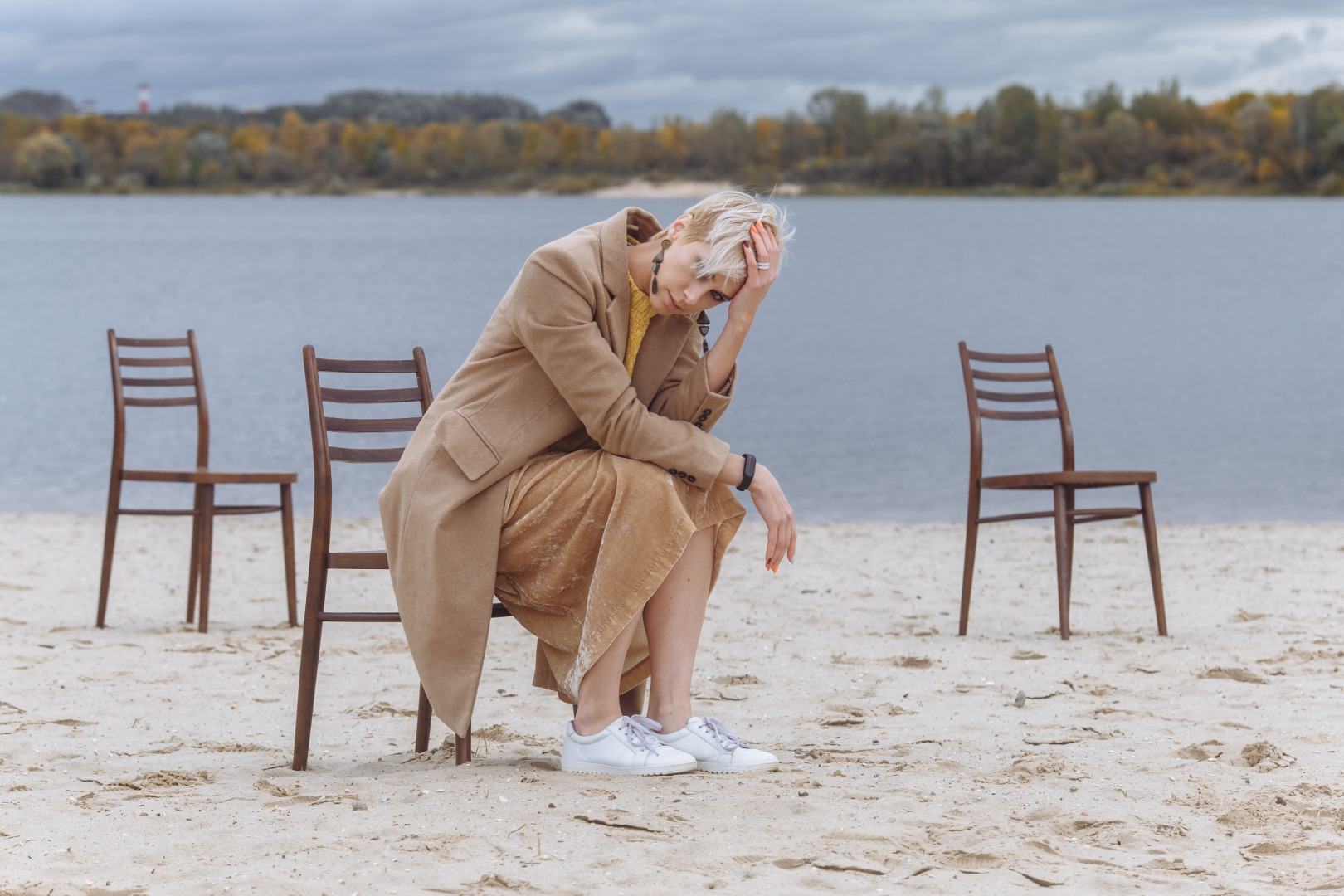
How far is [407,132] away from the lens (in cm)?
8056

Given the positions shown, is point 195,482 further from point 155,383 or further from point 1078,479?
point 1078,479

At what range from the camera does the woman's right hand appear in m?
3.07

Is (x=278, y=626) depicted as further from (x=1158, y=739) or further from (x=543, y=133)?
(x=543, y=133)

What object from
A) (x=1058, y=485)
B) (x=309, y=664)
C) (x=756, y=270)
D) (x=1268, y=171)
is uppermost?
(x=1268, y=171)

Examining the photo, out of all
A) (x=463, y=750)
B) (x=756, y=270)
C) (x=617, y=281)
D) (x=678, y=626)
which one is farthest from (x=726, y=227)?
(x=463, y=750)

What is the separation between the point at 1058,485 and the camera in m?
4.76

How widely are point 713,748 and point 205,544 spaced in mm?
2617

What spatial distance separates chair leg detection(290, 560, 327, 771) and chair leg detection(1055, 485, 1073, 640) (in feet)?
8.96

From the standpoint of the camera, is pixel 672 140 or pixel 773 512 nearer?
pixel 773 512

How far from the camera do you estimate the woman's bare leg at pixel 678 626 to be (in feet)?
9.80

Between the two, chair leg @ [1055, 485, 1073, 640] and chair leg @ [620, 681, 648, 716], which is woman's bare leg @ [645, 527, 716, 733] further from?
chair leg @ [1055, 485, 1073, 640]

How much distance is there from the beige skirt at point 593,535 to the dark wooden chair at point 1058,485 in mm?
2032

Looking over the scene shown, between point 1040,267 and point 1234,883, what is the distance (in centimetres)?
3714

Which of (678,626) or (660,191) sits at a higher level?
(660,191)
